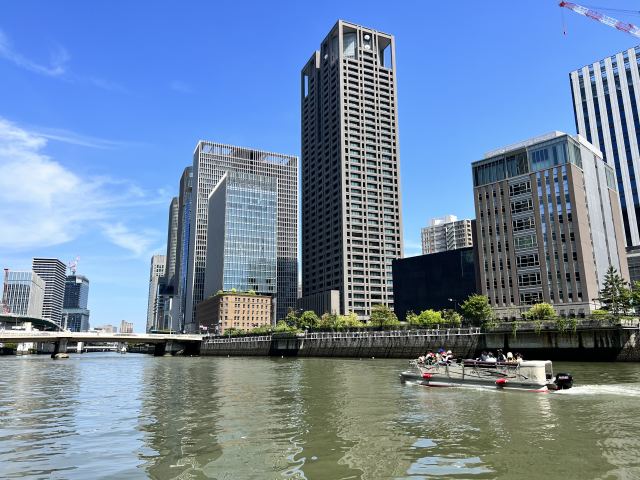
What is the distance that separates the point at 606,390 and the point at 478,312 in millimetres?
63035

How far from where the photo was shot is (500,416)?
1089 inches

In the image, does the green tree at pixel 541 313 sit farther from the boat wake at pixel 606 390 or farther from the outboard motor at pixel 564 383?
the outboard motor at pixel 564 383

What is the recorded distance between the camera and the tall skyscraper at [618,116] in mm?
158000

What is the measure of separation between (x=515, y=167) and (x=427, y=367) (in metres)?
94.2

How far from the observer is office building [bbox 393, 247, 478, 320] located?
168 m

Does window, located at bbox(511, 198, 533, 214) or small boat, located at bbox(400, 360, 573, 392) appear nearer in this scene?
small boat, located at bbox(400, 360, 573, 392)

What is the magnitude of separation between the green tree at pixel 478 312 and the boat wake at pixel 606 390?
54.8 m

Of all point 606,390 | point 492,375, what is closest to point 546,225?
point 492,375

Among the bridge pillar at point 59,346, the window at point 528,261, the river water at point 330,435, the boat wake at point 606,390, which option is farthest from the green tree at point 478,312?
the bridge pillar at point 59,346

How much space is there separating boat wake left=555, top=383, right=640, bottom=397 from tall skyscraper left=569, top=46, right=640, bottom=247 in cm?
13853

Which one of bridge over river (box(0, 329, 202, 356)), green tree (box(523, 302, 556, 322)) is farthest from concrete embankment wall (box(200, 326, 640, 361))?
bridge over river (box(0, 329, 202, 356))

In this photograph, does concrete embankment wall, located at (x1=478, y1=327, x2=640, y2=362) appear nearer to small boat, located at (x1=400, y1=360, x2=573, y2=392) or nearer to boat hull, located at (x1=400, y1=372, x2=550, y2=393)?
small boat, located at (x1=400, y1=360, x2=573, y2=392)

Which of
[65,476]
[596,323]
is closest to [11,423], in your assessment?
[65,476]

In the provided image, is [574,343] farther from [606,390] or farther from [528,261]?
[606,390]
